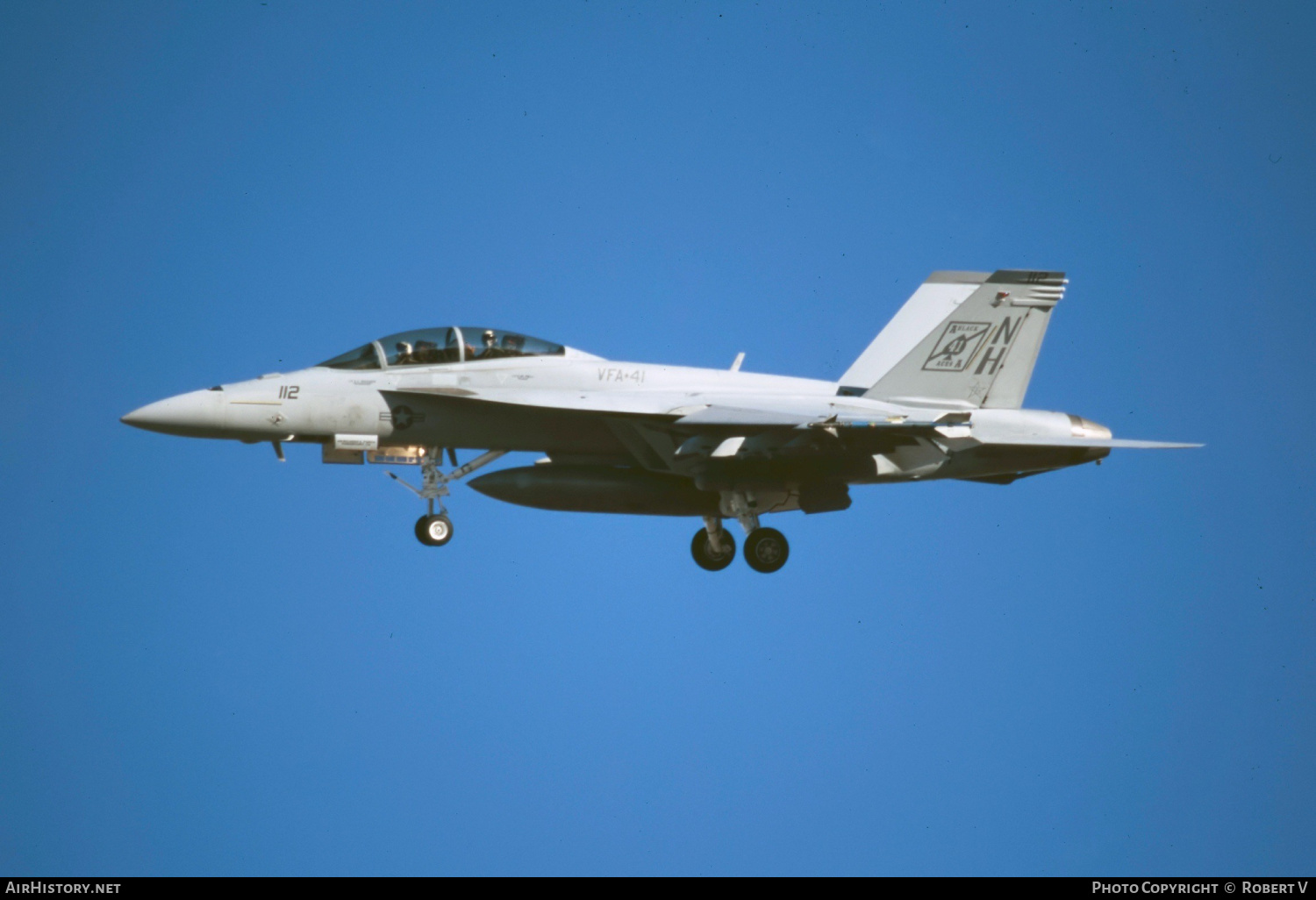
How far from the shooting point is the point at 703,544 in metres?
21.5

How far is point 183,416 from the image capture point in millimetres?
18812

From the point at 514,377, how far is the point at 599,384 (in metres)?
1.06

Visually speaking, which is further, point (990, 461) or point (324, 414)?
point (990, 461)

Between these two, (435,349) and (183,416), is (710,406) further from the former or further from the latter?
(183,416)

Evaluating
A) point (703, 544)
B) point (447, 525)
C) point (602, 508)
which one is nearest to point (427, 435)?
point (447, 525)

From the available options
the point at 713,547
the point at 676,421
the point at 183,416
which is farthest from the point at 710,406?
the point at 183,416

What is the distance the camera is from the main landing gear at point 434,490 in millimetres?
19594

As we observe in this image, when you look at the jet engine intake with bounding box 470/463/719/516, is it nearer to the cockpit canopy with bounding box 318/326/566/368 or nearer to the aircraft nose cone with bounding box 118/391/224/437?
the cockpit canopy with bounding box 318/326/566/368

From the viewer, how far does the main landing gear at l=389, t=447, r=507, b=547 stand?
19.6 m

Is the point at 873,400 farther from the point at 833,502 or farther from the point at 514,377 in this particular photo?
the point at 514,377

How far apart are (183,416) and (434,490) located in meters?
3.10

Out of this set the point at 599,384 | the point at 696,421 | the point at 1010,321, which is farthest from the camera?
the point at 1010,321

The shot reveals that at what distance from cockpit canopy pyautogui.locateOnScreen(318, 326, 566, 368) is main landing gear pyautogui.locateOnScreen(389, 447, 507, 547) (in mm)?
1140

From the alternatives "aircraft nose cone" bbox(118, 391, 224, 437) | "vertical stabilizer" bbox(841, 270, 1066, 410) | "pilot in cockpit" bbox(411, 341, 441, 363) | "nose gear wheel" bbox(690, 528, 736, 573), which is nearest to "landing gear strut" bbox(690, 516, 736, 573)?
"nose gear wheel" bbox(690, 528, 736, 573)
